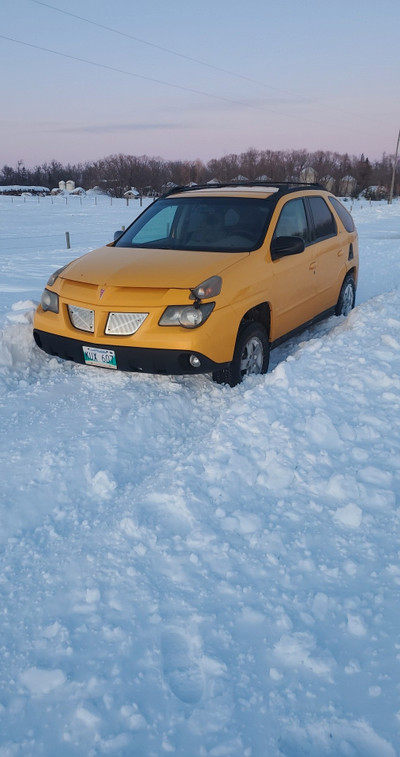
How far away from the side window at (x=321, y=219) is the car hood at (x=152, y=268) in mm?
1730

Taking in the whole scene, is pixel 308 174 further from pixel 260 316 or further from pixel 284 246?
pixel 260 316

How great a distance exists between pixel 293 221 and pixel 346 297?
1.81 meters

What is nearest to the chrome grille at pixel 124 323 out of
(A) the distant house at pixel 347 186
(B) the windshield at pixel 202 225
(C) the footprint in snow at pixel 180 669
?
(B) the windshield at pixel 202 225

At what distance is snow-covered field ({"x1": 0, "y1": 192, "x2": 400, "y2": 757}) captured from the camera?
188cm

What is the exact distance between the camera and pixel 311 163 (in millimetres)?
114188

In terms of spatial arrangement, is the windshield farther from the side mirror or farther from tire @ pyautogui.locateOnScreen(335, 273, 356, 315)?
tire @ pyautogui.locateOnScreen(335, 273, 356, 315)

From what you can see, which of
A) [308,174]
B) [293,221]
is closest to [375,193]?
[308,174]

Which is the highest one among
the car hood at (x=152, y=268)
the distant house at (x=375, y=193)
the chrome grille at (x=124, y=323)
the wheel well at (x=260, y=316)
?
the distant house at (x=375, y=193)

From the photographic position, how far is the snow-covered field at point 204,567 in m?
1.88

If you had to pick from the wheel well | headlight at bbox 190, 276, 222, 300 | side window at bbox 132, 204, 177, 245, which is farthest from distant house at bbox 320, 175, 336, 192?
headlight at bbox 190, 276, 222, 300

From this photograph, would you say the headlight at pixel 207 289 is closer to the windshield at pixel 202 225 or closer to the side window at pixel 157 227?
the windshield at pixel 202 225

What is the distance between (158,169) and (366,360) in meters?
112

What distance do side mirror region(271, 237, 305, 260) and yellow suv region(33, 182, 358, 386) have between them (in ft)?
0.03

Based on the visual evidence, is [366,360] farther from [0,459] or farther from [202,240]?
[0,459]
